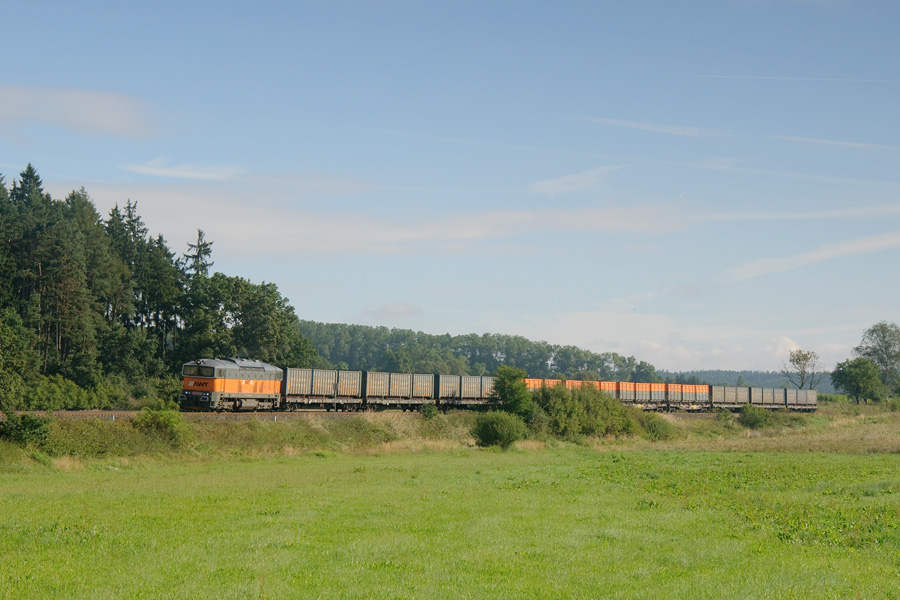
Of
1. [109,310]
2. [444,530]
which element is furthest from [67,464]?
[109,310]

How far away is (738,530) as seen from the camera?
19.8 meters

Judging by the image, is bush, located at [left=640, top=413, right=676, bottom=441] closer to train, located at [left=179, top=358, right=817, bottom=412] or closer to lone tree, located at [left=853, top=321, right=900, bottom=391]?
train, located at [left=179, top=358, right=817, bottom=412]

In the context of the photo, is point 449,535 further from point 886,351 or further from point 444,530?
point 886,351

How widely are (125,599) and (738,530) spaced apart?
14.8 metres

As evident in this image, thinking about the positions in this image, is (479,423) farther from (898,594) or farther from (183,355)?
(183,355)

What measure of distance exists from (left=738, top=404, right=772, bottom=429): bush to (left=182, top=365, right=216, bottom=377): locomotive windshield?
62475mm

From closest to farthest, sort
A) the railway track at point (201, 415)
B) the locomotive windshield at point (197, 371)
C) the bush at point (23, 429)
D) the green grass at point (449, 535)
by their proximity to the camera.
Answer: the green grass at point (449, 535), the bush at point (23, 429), the railway track at point (201, 415), the locomotive windshield at point (197, 371)

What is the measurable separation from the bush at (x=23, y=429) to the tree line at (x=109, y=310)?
27.5m

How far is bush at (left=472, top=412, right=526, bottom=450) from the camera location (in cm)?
5188

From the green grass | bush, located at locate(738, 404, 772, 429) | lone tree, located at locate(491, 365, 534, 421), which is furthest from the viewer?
bush, located at locate(738, 404, 772, 429)

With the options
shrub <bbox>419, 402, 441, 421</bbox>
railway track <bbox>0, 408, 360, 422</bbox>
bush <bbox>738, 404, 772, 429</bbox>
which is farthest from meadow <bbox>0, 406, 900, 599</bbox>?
bush <bbox>738, 404, 772, 429</bbox>

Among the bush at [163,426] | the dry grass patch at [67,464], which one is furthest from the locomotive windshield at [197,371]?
the dry grass patch at [67,464]

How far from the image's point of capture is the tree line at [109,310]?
77.2 m

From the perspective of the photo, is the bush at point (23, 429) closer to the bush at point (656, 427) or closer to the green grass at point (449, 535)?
the green grass at point (449, 535)
